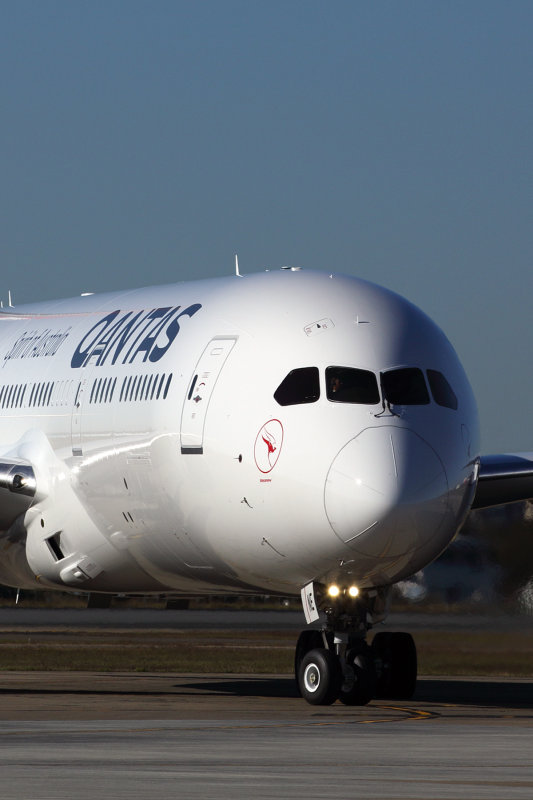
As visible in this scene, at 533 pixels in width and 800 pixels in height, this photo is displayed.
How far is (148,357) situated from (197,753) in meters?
10.0

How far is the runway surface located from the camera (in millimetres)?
13961

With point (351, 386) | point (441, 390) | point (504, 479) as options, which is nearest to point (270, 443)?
point (351, 386)

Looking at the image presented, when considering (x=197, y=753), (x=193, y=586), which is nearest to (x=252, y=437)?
(x=193, y=586)

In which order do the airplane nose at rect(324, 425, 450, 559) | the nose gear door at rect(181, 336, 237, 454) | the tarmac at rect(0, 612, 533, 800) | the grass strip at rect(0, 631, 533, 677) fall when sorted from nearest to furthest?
the tarmac at rect(0, 612, 533, 800)
the airplane nose at rect(324, 425, 450, 559)
the nose gear door at rect(181, 336, 237, 454)
the grass strip at rect(0, 631, 533, 677)

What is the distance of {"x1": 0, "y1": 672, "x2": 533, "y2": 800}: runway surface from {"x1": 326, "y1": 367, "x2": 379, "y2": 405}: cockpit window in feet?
12.6

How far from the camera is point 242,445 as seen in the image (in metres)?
23.1

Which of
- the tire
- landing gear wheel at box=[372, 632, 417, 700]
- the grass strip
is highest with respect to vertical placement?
the tire

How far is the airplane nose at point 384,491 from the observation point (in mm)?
21688

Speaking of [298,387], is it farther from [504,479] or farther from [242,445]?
[504,479]

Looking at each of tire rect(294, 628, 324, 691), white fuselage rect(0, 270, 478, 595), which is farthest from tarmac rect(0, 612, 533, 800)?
white fuselage rect(0, 270, 478, 595)

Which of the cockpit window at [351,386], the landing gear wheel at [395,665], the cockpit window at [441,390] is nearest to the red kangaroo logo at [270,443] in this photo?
the cockpit window at [351,386]

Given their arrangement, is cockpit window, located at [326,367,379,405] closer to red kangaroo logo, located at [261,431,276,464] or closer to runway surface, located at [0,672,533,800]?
red kangaroo logo, located at [261,431,276,464]

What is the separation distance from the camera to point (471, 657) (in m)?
31.7

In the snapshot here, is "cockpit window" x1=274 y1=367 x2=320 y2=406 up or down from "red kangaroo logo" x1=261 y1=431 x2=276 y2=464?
up
